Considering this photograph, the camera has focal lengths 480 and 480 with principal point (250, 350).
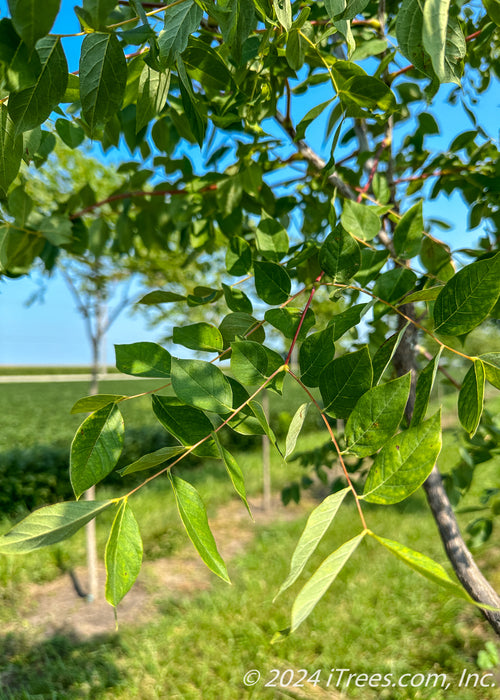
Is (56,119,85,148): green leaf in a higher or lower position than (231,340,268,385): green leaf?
higher

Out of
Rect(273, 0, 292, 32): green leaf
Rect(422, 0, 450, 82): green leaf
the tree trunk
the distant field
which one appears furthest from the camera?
the distant field

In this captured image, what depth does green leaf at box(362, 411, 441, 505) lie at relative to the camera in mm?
386

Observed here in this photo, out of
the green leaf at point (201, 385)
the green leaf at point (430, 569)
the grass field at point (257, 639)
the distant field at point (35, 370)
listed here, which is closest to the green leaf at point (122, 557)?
the green leaf at point (201, 385)

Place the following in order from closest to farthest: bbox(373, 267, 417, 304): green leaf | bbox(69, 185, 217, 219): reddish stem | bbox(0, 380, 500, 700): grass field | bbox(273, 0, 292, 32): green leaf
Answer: bbox(273, 0, 292, 32): green leaf
bbox(373, 267, 417, 304): green leaf
bbox(69, 185, 217, 219): reddish stem
bbox(0, 380, 500, 700): grass field

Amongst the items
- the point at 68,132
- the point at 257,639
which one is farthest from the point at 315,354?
the point at 257,639

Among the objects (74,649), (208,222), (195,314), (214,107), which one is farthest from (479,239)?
(195,314)

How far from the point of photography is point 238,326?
631mm

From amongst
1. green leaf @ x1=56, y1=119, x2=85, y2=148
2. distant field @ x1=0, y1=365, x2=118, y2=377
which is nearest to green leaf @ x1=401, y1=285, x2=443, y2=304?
green leaf @ x1=56, y1=119, x2=85, y2=148

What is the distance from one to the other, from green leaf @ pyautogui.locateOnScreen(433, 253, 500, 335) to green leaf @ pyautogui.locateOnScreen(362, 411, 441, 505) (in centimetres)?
14

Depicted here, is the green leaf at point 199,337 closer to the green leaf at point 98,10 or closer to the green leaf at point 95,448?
the green leaf at point 95,448

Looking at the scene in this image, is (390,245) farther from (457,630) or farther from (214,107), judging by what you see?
(457,630)

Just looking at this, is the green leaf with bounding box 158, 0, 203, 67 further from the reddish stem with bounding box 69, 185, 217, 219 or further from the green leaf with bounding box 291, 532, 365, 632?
the reddish stem with bounding box 69, 185, 217, 219

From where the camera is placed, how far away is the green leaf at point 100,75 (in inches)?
16.6

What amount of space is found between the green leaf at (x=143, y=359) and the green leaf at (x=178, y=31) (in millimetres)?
276
